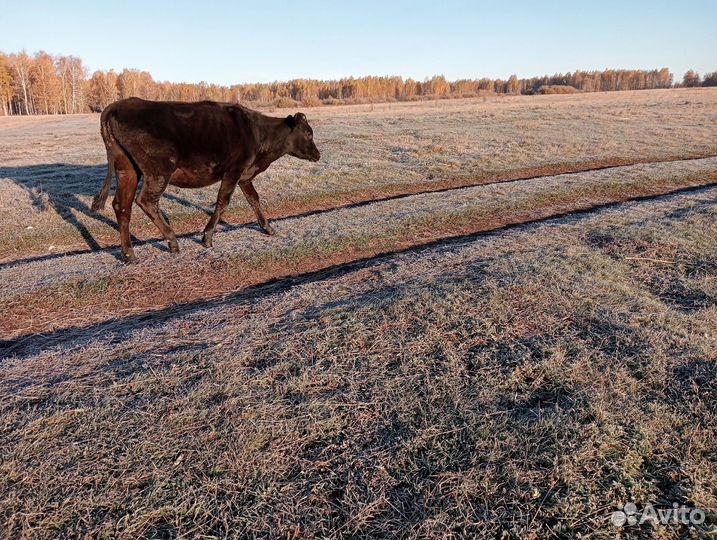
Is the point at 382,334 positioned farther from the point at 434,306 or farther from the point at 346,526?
the point at 346,526

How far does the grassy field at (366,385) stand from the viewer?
276 cm

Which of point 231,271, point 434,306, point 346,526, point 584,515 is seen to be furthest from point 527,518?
point 231,271

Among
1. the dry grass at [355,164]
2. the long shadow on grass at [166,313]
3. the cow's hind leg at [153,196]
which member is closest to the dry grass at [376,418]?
the long shadow on grass at [166,313]

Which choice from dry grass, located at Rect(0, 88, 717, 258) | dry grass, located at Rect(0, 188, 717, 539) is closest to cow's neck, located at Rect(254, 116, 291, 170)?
dry grass, located at Rect(0, 88, 717, 258)

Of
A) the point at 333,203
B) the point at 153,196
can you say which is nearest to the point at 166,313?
the point at 153,196

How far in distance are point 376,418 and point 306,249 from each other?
5.62 metres

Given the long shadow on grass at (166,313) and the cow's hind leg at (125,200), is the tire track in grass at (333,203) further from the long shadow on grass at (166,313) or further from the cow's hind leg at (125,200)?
the long shadow on grass at (166,313)

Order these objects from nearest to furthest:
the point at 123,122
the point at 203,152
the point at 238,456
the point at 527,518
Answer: the point at 527,518
the point at 238,456
the point at 123,122
the point at 203,152

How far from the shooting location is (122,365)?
442 centimetres

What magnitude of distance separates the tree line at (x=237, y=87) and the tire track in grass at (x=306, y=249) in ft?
206

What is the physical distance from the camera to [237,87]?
12356 centimetres

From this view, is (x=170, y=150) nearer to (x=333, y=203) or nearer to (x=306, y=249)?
(x=306, y=249)

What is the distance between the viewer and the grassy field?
2758mm

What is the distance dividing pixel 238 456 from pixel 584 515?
6.77ft
